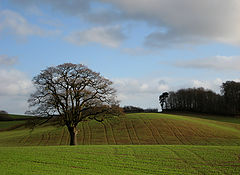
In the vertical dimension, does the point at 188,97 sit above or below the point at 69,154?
above

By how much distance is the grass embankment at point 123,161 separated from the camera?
1742 centimetres

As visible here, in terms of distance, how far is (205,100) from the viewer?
3846 inches

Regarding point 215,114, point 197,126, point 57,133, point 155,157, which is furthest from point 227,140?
point 215,114

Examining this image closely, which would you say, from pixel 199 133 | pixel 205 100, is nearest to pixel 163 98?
pixel 205 100

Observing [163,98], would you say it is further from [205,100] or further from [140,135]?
[140,135]

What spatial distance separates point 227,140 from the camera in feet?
131

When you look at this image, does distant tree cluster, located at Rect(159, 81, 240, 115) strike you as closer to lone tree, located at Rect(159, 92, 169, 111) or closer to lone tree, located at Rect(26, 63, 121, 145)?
lone tree, located at Rect(159, 92, 169, 111)

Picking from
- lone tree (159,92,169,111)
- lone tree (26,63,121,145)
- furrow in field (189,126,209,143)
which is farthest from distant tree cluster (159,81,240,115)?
lone tree (26,63,121,145)

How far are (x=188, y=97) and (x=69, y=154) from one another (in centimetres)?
8833

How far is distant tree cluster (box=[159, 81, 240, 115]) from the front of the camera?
88.9 metres

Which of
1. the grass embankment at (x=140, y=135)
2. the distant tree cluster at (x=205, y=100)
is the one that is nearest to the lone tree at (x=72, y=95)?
the grass embankment at (x=140, y=135)

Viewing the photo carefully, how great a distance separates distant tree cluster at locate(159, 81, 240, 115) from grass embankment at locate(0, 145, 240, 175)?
237 feet

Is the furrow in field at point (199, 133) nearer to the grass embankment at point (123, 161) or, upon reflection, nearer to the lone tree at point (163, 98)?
the grass embankment at point (123, 161)

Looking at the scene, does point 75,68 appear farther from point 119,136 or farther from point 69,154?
point 119,136
